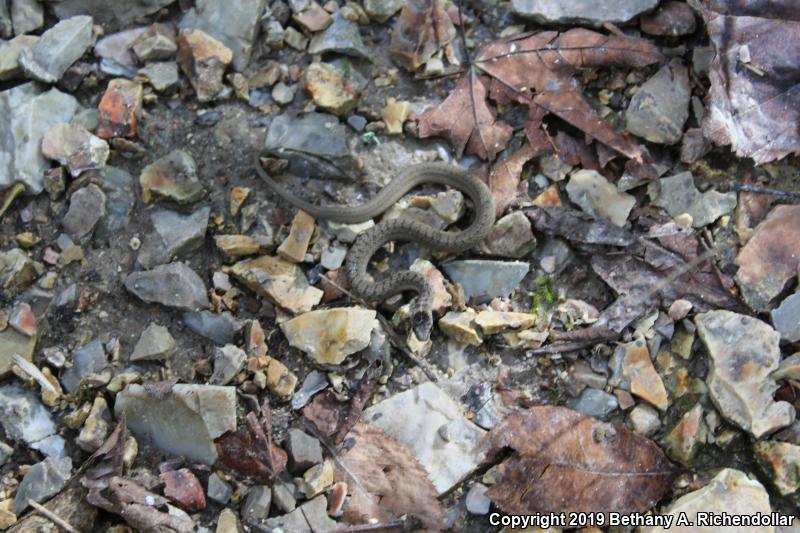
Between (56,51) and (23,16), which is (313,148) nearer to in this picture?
(56,51)

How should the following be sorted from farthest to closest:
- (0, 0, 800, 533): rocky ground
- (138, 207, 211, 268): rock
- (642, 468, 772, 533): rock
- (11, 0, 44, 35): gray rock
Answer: (11, 0, 44, 35): gray rock, (138, 207, 211, 268): rock, (0, 0, 800, 533): rocky ground, (642, 468, 772, 533): rock

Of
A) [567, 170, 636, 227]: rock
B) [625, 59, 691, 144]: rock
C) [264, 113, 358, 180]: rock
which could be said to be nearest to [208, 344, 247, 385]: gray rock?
[264, 113, 358, 180]: rock

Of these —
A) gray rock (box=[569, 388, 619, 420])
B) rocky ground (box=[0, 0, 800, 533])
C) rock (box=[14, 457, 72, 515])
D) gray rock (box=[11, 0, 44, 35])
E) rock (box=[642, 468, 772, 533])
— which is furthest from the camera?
gray rock (box=[11, 0, 44, 35])

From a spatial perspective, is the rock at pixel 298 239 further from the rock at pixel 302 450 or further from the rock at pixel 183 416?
the rock at pixel 302 450

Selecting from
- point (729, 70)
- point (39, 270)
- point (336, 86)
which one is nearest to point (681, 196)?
point (729, 70)

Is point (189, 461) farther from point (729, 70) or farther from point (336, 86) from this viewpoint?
point (729, 70)

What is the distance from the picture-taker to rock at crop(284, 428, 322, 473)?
4.59 meters

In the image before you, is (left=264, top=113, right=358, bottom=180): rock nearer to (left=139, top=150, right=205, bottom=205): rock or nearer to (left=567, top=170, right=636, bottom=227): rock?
(left=139, top=150, right=205, bottom=205): rock

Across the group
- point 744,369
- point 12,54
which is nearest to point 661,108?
point 744,369

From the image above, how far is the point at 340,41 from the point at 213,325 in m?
2.27

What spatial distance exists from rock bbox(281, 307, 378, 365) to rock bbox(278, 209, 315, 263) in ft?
1.41

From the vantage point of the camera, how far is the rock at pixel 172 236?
519cm

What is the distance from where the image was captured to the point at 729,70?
5367 millimetres

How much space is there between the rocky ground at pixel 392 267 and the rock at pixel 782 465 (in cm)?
1
